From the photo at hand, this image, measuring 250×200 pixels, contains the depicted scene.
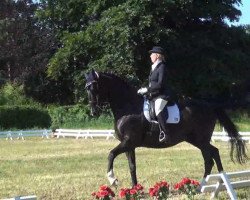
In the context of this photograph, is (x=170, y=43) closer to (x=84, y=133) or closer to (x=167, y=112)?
(x=84, y=133)

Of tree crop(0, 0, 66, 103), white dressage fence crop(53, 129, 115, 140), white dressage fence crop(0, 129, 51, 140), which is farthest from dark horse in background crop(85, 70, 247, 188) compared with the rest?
tree crop(0, 0, 66, 103)

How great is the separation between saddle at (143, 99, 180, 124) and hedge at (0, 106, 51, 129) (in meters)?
34.8

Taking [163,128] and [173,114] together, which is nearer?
[163,128]

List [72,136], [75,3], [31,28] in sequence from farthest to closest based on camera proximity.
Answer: [31,28] < [75,3] < [72,136]

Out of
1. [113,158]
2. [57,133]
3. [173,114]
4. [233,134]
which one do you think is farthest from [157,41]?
[113,158]

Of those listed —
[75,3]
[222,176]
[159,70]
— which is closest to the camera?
[222,176]

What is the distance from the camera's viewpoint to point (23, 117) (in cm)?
4581

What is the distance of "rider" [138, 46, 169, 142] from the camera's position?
11016mm

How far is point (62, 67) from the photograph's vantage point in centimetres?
4462

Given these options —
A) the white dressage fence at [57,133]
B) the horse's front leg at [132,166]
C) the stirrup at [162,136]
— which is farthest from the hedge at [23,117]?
the stirrup at [162,136]

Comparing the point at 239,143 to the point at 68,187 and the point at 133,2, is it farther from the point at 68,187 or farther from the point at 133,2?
the point at 133,2

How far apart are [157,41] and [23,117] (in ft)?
42.2

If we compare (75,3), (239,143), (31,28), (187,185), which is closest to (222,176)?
(187,185)

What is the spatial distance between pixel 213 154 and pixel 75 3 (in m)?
36.3
